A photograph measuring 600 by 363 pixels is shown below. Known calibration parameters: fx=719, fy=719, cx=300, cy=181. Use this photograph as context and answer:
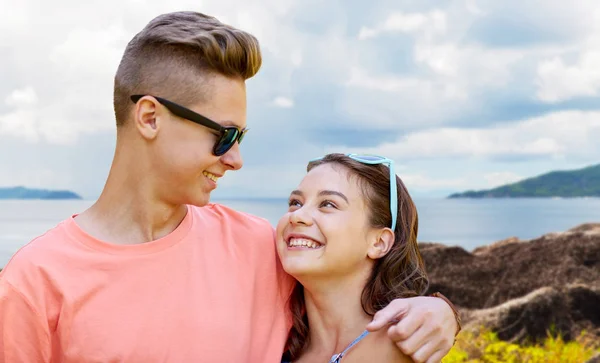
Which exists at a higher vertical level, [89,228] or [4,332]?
[89,228]

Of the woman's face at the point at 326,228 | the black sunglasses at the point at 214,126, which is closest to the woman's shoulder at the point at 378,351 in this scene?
the woman's face at the point at 326,228

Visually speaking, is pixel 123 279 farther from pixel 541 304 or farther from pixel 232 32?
pixel 541 304

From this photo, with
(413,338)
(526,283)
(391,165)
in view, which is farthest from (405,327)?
(526,283)

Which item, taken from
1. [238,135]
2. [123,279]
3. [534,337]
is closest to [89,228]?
[123,279]

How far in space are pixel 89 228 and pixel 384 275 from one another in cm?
139

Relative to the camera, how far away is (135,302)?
9.56 ft

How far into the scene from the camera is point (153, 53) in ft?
10.4

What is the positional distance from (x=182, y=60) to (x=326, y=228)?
97cm

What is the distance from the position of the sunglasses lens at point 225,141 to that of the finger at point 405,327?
1.02 m

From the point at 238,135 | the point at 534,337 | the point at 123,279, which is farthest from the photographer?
Answer: the point at 534,337

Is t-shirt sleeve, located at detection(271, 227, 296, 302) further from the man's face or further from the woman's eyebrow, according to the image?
the man's face

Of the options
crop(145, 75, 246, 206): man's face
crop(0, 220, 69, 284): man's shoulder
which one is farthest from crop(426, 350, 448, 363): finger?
crop(0, 220, 69, 284): man's shoulder

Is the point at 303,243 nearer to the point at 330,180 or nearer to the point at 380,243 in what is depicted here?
the point at 330,180

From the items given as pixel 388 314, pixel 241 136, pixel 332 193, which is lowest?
pixel 388 314
